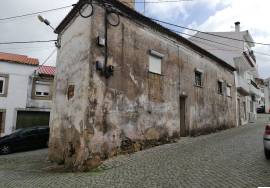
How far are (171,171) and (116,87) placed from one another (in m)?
3.89

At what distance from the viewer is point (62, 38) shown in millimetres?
12094

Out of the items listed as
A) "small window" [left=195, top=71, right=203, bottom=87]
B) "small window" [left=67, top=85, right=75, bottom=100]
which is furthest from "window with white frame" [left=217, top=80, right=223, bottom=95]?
"small window" [left=67, top=85, right=75, bottom=100]

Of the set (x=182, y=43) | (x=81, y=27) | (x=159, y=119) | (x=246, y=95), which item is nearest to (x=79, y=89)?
(x=81, y=27)

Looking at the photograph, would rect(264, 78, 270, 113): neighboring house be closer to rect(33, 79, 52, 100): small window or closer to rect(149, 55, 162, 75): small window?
rect(33, 79, 52, 100): small window

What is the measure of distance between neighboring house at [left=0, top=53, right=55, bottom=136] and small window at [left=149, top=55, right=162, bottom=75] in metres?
12.6

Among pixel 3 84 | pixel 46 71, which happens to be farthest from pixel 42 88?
pixel 3 84

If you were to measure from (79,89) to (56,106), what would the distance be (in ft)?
8.20

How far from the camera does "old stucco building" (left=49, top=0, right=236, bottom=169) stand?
29.4 feet

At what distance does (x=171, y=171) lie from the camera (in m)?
7.14

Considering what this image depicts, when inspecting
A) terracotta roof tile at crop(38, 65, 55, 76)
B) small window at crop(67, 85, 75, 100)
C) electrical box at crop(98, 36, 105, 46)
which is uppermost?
terracotta roof tile at crop(38, 65, 55, 76)

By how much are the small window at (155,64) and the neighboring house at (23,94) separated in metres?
12.6

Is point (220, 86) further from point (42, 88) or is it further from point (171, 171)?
point (42, 88)

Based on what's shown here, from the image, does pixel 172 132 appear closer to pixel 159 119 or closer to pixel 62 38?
pixel 159 119

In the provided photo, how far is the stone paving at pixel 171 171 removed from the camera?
6.16 meters
